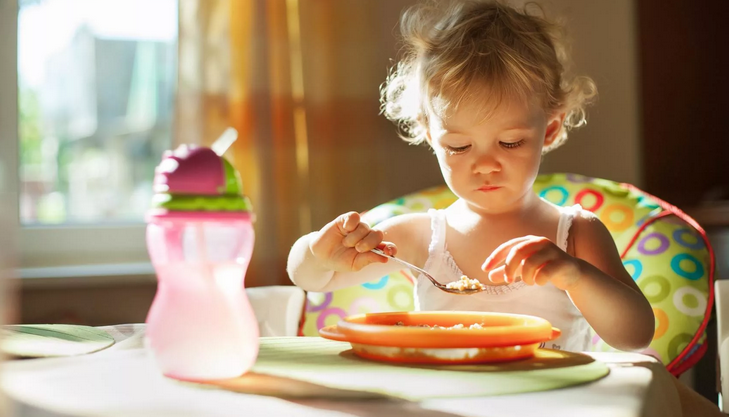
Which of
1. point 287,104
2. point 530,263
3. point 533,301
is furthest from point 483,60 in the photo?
point 287,104

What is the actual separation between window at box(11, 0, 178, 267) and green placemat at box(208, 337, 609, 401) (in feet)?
5.56

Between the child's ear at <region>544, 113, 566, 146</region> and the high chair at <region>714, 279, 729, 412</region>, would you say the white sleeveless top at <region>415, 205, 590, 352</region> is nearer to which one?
the child's ear at <region>544, 113, 566, 146</region>

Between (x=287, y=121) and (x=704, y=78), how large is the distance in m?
1.33

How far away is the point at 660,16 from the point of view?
2383mm

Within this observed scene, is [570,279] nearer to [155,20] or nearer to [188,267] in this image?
[188,267]

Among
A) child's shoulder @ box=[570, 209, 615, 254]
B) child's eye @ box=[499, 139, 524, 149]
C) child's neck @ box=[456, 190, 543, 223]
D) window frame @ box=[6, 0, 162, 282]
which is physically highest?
child's eye @ box=[499, 139, 524, 149]

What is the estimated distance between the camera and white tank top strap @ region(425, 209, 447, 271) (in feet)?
4.18

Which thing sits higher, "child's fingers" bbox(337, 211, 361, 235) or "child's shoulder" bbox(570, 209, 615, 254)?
"child's fingers" bbox(337, 211, 361, 235)

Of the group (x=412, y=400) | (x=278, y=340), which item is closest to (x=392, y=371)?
(x=412, y=400)

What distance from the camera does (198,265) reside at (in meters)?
0.60

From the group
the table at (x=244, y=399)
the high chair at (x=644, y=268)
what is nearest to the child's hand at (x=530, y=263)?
the table at (x=244, y=399)

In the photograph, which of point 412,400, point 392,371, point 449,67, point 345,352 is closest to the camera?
point 412,400

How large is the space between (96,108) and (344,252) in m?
1.68

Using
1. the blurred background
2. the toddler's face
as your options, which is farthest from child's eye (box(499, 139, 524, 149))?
the blurred background
